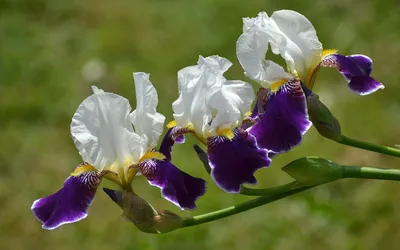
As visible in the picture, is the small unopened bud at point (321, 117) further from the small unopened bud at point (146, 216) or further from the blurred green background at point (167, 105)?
the blurred green background at point (167, 105)

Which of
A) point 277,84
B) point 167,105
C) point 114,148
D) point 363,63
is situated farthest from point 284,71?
point 167,105

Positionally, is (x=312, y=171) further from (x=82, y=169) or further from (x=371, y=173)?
(x=82, y=169)

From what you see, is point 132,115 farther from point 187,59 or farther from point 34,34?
point 34,34

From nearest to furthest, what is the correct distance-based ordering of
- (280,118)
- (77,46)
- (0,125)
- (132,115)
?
(280,118), (132,115), (0,125), (77,46)

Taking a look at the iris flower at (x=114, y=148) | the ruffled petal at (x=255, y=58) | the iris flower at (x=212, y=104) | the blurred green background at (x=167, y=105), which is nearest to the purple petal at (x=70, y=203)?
the iris flower at (x=114, y=148)

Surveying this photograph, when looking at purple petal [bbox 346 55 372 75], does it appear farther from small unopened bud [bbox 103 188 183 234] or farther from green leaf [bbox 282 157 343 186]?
small unopened bud [bbox 103 188 183 234]

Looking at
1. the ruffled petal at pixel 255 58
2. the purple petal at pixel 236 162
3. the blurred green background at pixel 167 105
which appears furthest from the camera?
the blurred green background at pixel 167 105

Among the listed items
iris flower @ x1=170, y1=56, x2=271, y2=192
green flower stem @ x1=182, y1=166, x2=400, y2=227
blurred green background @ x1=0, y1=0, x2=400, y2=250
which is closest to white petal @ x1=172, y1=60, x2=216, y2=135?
iris flower @ x1=170, y1=56, x2=271, y2=192

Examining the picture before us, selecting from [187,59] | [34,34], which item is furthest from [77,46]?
[187,59]
